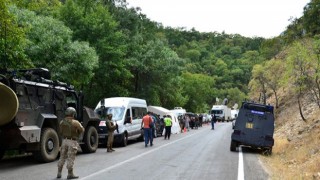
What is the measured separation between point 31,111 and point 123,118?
8.76 metres

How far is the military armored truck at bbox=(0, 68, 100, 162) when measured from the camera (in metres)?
11.6

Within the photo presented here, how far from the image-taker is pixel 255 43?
169000mm

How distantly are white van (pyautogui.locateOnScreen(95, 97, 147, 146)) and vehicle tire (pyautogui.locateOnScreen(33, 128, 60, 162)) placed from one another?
5889 millimetres

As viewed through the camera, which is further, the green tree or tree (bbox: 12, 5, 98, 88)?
the green tree

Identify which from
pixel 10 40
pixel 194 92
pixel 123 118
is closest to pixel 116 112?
pixel 123 118

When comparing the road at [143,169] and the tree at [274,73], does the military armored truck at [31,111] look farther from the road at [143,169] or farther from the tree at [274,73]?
the tree at [274,73]

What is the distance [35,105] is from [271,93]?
50.0m

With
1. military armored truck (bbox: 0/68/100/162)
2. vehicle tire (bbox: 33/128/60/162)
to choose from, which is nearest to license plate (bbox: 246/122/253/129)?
military armored truck (bbox: 0/68/100/162)

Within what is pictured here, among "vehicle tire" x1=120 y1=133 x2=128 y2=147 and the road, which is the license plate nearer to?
the road

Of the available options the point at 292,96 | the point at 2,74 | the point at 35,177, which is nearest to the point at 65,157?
the point at 35,177

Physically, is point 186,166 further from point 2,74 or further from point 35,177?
point 2,74

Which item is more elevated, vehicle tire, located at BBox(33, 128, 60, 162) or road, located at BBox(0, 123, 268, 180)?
vehicle tire, located at BBox(33, 128, 60, 162)

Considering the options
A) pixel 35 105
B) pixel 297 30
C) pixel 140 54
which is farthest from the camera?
pixel 297 30

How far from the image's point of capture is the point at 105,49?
104ft
